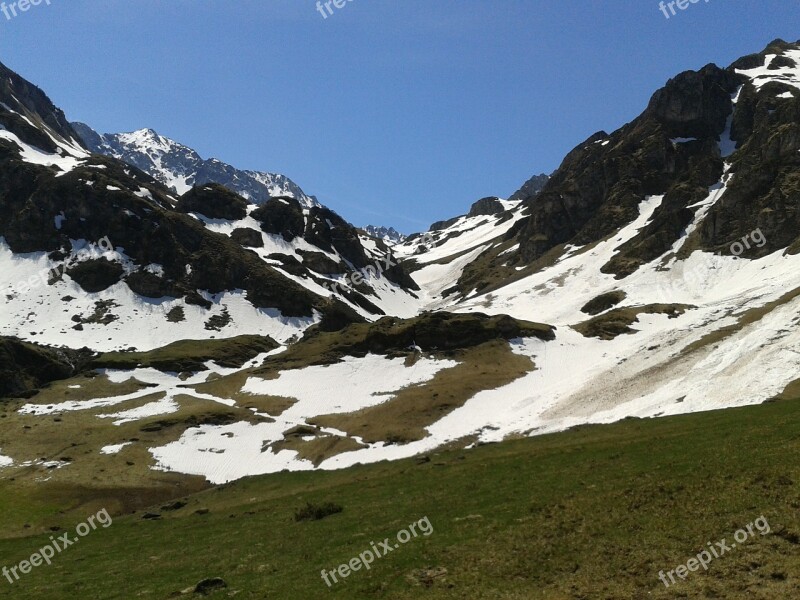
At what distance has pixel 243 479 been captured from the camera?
59656 mm

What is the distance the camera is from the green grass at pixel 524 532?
1870 centimetres

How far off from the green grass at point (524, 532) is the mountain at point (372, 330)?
23001 mm

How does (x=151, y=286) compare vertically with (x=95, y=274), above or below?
below

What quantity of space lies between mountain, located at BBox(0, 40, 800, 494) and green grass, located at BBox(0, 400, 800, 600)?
906 inches

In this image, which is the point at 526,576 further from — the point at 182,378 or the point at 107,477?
the point at 182,378

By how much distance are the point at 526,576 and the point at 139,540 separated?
2943 centimetres

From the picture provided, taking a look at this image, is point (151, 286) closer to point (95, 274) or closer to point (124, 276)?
point (124, 276)

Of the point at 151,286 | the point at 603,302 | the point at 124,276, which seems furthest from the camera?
the point at 124,276

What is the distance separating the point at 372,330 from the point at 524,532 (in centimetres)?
9103

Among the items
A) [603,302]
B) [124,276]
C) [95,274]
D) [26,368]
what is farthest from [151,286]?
[603,302]

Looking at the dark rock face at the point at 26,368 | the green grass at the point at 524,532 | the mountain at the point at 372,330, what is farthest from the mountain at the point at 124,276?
the green grass at the point at 524,532

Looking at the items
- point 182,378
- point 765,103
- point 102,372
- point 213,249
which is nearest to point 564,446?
point 182,378

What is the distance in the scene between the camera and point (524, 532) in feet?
77.7

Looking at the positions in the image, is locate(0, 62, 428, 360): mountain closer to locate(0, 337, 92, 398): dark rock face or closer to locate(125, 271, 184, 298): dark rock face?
locate(125, 271, 184, 298): dark rock face
